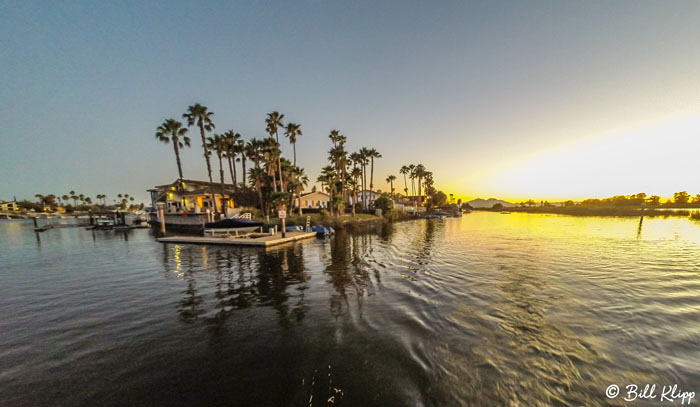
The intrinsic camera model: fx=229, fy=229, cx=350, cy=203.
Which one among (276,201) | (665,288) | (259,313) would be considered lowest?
(665,288)

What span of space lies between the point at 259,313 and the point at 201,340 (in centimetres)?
219

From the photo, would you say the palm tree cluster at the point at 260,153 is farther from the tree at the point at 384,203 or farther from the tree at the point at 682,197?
the tree at the point at 682,197

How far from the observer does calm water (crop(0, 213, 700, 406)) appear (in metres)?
5.23

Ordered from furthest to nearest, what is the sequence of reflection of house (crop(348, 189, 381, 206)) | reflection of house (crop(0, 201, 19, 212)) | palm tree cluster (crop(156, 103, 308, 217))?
reflection of house (crop(0, 201, 19, 212))
reflection of house (crop(348, 189, 381, 206))
palm tree cluster (crop(156, 103, 308, 217))

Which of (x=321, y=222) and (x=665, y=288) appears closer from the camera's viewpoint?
(x=665, y=288)

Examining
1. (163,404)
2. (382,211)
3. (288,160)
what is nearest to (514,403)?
(163,404)

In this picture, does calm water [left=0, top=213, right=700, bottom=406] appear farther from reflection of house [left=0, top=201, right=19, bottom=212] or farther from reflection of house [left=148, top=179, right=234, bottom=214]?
reflection of house [left=0, top=201, right=19, bottom=212]

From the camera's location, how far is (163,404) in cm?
481

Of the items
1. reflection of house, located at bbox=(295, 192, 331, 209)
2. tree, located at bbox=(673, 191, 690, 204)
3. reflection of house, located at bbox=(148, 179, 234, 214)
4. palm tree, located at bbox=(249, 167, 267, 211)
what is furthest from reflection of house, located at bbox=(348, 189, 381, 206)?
tree, located at bbox=(673, 191, 690, 204)

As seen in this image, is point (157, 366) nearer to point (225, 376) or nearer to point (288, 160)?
point (225, 376)

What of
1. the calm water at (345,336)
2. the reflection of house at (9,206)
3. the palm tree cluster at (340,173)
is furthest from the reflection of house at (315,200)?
the reflection of house at (9,206)

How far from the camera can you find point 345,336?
744 centimetres

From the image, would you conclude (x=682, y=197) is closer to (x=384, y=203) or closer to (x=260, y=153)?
(x=384, y=203)

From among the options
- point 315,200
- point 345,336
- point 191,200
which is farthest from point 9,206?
point 345,336
